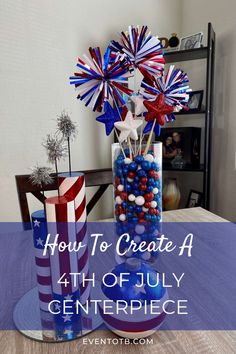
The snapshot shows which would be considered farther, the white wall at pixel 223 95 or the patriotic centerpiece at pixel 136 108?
the white wall at pixel 223 95

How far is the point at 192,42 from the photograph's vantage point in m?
1.89

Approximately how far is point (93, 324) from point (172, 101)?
565 mm

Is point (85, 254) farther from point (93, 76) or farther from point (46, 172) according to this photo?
point (93, 76)

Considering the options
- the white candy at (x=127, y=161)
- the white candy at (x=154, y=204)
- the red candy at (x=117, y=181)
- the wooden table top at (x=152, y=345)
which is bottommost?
the wooden table top at (x=152, y=345)

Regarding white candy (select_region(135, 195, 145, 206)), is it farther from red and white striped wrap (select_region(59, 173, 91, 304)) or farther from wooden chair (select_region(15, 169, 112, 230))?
wooden chair (select_region(15, 169, 112, 230))

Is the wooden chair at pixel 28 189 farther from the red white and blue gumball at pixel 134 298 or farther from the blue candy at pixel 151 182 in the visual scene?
the red white and blue gumball at pixel 134 298

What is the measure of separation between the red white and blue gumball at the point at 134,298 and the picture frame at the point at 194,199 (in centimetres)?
155

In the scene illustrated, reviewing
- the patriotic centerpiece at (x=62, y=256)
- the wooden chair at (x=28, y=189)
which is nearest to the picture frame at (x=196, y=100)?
the wooden chair at (x=28, y=189)

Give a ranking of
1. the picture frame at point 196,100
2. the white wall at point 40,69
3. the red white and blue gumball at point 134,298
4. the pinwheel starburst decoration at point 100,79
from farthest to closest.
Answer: the picture frame at point 196,100
the white wall at point 40,69
the pinwheel starburst decoration at point 100,79
the red white and blue gumball at point 134,298

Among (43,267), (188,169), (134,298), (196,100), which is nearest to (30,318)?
(43,267)

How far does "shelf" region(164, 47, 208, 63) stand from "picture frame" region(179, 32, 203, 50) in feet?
0.14

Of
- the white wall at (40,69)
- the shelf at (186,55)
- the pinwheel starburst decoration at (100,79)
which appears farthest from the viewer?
the shelf at (186,55)

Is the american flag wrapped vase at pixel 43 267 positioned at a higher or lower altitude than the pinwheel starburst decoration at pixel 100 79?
lower

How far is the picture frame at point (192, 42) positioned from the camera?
185 centimetres
